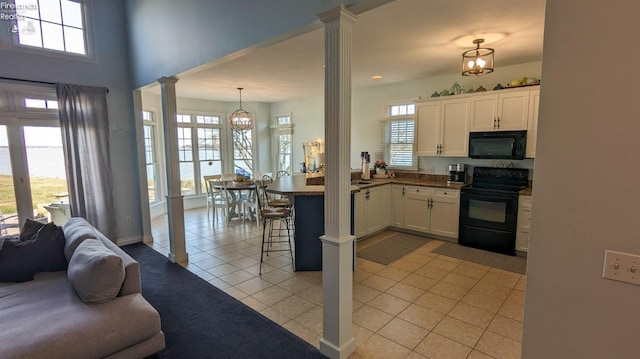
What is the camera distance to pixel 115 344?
6.72ft

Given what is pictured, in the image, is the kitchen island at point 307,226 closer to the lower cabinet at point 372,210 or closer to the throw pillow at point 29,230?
the lower cabinet at point 372,210

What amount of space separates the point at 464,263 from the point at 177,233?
3804 millimetres

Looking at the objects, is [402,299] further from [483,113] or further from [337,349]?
[483,113]

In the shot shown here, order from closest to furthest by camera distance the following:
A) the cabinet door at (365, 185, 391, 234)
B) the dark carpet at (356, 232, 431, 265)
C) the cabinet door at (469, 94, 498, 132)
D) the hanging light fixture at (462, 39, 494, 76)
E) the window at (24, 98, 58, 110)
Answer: the hanging light fixture at (462, 39, 494, 76) → the window at (24, 98, 58, 110) → the dark carpet at (356, 232, 431, 265) → the cabinet door at (469, 94, 498, 132) → the cabinet door at (365, 185, 391, 234)

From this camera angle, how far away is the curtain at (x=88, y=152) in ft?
14.0

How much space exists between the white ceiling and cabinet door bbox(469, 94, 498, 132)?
52 centimetres

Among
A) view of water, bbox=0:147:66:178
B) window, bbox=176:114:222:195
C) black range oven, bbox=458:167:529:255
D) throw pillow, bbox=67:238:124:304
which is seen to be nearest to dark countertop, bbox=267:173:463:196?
black range oven, bbox=458:167:529:255

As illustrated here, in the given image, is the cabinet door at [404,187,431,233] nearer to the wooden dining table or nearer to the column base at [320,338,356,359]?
the wooden dining table

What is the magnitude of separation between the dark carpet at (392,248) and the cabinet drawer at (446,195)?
70 cm

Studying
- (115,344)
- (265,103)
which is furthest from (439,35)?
(265,103)

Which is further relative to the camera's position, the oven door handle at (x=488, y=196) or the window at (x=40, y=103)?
the oven door handle at (x=488, y=196)

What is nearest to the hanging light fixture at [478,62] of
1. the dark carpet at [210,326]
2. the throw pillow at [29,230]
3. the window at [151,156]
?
the dark carpet at [210,326]

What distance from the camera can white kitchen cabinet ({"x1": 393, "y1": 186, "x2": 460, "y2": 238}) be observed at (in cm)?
482

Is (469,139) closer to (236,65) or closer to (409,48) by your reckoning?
(409,48)
